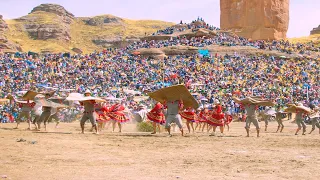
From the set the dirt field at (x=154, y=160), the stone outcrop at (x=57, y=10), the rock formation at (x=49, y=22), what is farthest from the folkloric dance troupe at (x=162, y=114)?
the stone outcrop at (x=57, y=10)

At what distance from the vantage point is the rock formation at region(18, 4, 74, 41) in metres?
105

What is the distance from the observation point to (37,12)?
406 ft

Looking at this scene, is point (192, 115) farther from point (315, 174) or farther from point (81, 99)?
point (315, 174)

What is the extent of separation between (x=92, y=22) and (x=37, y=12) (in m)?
15.2

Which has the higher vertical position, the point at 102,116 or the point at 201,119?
the point at 102,116

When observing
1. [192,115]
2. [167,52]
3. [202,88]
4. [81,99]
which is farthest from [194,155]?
[167,52]

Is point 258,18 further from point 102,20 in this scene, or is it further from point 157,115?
point 102,20

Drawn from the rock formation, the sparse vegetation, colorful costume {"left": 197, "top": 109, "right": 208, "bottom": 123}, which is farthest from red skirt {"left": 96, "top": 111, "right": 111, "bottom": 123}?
the rock formation

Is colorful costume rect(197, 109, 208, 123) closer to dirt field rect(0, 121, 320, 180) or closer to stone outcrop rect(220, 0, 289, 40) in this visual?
dirt field rect(0, 121, 320, 180)

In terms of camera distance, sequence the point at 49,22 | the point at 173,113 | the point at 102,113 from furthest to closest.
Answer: the point at 49,22, the point at 102,113, the point at 173,113

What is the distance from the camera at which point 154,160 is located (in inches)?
398

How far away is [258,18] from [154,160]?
6420cm

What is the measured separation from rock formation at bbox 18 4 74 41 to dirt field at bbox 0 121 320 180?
311 feet

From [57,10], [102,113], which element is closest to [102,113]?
[102,113]
